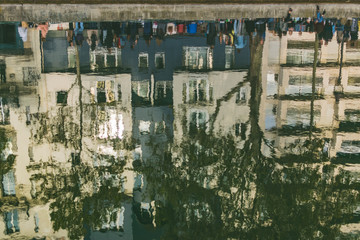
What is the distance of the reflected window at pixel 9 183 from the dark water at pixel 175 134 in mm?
37

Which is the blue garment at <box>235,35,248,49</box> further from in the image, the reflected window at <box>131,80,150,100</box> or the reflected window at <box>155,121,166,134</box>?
the reflected window at <box>155,121,166,134</box>

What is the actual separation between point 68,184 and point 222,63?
12.3 metres

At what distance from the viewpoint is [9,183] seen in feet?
46.4

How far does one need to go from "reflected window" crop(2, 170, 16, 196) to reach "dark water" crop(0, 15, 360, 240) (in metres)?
0.04

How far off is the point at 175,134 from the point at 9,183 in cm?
523

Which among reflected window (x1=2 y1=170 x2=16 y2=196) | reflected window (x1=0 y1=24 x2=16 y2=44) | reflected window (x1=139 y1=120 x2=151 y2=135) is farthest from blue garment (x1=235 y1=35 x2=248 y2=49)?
reflected window (x1=2 y1=170 x2=16 y2=196)

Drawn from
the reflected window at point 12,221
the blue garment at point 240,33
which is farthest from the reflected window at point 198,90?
the reflected window at point 12,221

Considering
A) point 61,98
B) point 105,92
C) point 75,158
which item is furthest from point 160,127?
point 105,92

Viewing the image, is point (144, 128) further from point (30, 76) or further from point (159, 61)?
point (159, 61)

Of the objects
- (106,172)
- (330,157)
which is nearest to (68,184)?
(106,172)

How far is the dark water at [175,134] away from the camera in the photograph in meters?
12.8

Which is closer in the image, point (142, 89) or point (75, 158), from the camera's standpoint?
point (75, 158)

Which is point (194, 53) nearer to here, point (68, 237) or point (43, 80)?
point (43, 80)

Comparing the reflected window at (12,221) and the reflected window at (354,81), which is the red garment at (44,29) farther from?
the reflected window at (12,221)
